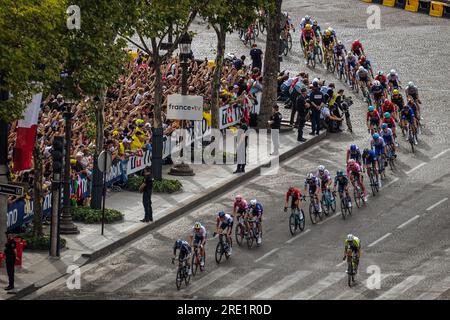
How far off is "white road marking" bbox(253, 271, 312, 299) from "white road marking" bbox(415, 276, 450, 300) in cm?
361

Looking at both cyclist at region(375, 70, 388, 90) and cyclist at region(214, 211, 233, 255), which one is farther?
cyclist at region(375, 70, 388, 90)

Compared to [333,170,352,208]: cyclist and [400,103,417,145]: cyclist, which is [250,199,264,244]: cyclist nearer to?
[333,170,352,208]: cyclist

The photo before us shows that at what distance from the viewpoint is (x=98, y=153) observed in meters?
51.4

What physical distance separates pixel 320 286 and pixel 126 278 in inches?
208

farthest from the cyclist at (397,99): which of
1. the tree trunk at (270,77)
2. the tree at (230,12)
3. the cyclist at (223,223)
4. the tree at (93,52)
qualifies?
the cyclist at (223,223)

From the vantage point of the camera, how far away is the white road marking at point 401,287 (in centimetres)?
4347

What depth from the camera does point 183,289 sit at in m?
44.5

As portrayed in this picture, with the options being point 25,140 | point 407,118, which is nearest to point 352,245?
point 25,140

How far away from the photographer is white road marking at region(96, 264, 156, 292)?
4478cm

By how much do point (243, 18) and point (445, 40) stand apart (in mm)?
22791

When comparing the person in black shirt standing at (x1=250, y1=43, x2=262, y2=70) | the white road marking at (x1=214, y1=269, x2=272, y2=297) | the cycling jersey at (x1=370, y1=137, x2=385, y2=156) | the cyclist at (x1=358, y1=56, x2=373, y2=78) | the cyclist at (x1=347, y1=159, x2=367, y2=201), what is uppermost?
the cyclist at (x1=358, y1=56, x2=373, y2=78)

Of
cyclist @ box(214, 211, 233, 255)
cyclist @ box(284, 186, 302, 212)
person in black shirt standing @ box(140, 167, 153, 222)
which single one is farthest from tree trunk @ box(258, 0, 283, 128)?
cyclist @ box(214, 211, 233, 255)

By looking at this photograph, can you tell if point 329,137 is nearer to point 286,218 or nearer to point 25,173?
point 286,218

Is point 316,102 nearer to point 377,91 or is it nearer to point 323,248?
point 377,91
